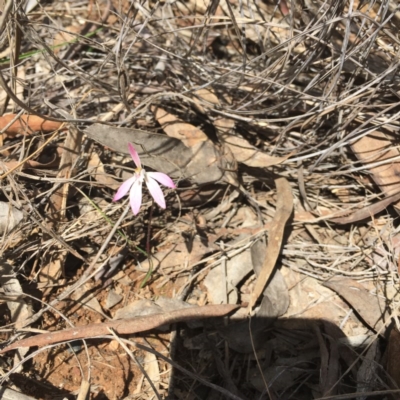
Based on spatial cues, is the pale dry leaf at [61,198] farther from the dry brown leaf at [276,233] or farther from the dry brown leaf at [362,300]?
the dry brown leaf at [362,300]

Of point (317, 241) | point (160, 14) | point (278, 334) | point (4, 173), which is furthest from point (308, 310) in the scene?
point (160, 14)

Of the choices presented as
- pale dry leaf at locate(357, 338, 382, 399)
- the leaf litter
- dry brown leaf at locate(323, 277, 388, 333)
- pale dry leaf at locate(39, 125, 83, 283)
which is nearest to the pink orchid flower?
the leaf litter

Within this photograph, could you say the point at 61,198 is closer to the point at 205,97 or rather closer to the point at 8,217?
the point at 8,217

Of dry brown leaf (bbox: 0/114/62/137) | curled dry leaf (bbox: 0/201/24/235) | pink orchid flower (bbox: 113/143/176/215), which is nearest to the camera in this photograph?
pink orchid flower (bbox: 113/143/176/215)

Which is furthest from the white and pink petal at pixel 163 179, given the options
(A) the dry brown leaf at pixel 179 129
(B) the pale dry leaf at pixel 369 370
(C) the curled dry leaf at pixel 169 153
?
(B) the pale dry leaf at pixel 369 370

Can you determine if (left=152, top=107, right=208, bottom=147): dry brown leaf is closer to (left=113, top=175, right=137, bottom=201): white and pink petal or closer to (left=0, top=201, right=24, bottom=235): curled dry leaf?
(left=113, top=175, right=137, bottom=201): white and pink petal

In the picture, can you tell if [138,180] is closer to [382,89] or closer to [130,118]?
[130,118]

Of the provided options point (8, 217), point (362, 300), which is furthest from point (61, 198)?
point (362, 300)
